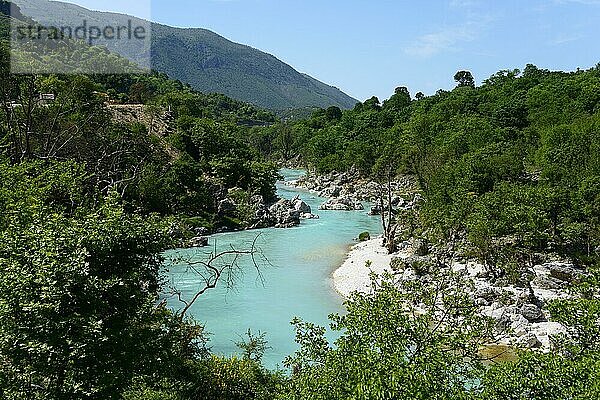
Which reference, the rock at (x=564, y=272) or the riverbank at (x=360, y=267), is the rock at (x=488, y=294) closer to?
the rock at (x=564, y=272)

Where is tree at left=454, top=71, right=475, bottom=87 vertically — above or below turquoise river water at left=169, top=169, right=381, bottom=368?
above

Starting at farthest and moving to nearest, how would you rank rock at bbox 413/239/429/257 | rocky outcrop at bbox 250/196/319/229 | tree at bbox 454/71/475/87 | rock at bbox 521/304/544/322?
1. tree at bbox 454/71/475/87
2. rocky outcrop at bbox 250/196/319/229
3. rock at bbox 413/239/429/257
4. rock at bbox 521/304/544/322

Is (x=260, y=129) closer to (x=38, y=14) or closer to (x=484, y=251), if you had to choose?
(x=38, y=14)

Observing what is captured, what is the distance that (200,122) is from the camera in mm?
42250

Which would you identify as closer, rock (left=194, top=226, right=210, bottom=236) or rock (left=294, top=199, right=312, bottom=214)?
rock (left=194, top=226, right=210, bottom=236)

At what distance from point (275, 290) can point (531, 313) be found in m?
10.1

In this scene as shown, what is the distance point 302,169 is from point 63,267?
7685cm

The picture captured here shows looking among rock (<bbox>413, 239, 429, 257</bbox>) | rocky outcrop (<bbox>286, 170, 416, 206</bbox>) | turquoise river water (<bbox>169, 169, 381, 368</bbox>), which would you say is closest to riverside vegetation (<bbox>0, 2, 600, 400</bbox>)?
rock (<bbox>413, 239, 429, 257</bbox>)

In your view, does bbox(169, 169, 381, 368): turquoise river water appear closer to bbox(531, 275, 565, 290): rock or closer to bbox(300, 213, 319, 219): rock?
bbox(300, 213, 319, 219): rock

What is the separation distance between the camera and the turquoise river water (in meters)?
17.0

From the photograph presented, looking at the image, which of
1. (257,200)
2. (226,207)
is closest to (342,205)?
(257,200)

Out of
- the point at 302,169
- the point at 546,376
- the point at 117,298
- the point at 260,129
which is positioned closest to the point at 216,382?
the point at 117,298

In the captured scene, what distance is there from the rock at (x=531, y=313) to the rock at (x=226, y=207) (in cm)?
2227

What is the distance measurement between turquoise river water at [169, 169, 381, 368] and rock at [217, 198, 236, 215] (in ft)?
8.79
